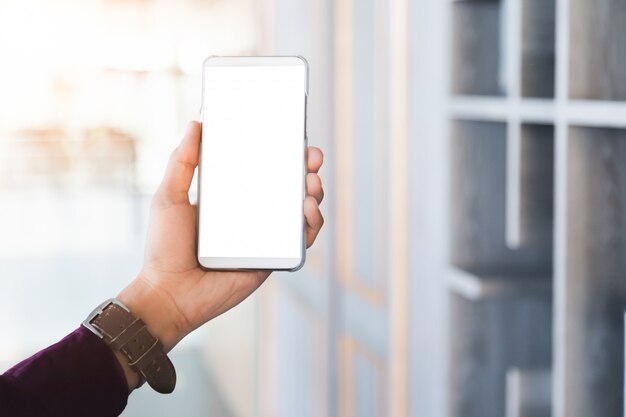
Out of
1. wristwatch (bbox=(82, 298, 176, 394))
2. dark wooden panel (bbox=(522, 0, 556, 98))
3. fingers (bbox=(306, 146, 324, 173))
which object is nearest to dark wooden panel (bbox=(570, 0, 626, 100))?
dark wooden panel (bbox=(522, 0, 556, 98))

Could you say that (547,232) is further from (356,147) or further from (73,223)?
(73,223)

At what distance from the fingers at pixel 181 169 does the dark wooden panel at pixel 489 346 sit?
0.49 m

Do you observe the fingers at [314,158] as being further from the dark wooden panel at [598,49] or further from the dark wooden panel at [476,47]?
the dark wooden panel at [476,47]

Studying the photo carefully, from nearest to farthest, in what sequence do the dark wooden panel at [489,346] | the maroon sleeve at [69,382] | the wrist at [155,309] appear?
the maroon sleeve at [69,382], the wrist at [155,309], the dark wooden panel at [489,346]

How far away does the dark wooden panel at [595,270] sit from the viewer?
1.00 meters

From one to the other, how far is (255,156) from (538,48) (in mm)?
365

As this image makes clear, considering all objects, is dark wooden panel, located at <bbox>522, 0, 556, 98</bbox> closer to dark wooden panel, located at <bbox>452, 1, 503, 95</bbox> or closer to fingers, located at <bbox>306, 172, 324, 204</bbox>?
dark wooden panel, located at <bbox>452, 1, 503, 95</bbox>

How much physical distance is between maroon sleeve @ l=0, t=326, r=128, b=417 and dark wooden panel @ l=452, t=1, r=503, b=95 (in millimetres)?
670

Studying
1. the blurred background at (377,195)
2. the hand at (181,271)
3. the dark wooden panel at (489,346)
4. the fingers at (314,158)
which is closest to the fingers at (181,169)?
the hand at (181,271)

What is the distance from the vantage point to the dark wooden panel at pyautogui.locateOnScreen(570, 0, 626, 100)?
976 millimetres

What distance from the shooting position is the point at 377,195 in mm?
1826

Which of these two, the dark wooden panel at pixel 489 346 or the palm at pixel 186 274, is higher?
the palm at pixel 186 274

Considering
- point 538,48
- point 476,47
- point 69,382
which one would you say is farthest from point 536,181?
point 69,382

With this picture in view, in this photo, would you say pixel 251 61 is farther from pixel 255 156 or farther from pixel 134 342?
pixel 134 342
